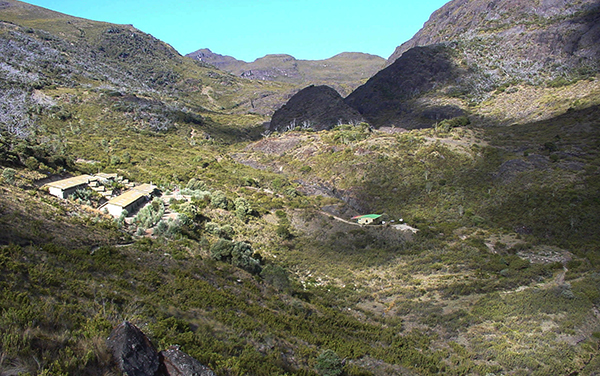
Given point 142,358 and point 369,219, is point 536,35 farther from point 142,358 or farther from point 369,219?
point 142,358

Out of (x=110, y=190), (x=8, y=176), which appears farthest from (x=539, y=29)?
(x=8, y=176)

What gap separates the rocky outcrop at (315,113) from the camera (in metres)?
97.0

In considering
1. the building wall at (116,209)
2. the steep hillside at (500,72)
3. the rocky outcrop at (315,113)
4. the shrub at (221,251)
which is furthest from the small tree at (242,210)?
the steep hillside at (500,72)

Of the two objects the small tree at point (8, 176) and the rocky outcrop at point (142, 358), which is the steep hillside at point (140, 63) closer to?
the small tree at point (8, 176)

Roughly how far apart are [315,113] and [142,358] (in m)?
98.8

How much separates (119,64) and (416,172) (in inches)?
5712

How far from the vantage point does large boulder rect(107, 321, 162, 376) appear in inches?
270

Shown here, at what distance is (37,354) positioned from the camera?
21.5 ft

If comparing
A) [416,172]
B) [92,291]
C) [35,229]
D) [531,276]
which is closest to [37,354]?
[92,291]

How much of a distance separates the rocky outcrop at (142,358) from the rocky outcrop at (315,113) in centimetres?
8890

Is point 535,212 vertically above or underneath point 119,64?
underneath

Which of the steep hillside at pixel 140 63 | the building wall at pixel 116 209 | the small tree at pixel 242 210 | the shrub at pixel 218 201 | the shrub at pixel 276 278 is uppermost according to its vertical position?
the steep hillside at pixel 140 63

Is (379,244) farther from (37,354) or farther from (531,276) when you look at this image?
(37,354)

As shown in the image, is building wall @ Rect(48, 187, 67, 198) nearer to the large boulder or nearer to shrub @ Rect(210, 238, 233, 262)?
shrub @ Rect(210, 238, 233, 262)
